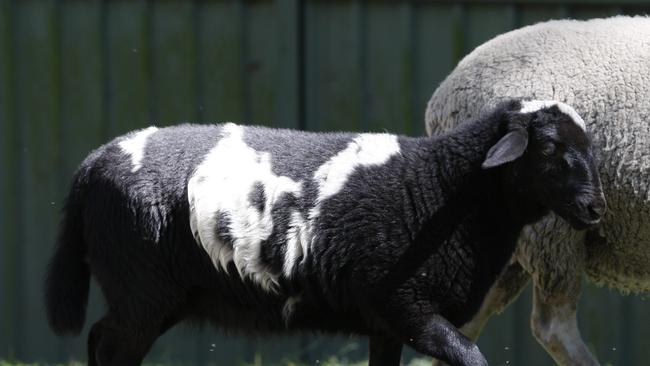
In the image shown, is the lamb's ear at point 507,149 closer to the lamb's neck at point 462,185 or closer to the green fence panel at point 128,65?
the lamb's neck at point 462,185

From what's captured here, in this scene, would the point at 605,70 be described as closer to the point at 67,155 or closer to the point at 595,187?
the point at 595,187

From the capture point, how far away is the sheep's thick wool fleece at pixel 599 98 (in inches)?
214

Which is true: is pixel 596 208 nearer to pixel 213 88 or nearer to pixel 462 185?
pixel 462 185

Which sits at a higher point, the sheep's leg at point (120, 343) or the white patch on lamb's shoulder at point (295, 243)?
the white patch on lamb's shoulder at point (295, 243)

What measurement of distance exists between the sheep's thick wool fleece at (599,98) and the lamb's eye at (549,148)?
2.36 ft

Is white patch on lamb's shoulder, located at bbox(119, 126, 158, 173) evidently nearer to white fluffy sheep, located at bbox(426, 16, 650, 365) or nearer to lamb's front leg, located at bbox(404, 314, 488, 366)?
lamb's front leg, located at bbox(404, 314, 488, 366)

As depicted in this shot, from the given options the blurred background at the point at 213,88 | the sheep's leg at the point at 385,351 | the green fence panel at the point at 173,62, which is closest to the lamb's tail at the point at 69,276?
the sheep's leg at the point at 385,351

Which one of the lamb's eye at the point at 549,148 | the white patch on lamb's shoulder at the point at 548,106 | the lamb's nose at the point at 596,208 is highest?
the white patch on lamb's shoulder at the point at 548,106

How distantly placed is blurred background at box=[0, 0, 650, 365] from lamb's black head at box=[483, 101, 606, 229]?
2043 mm

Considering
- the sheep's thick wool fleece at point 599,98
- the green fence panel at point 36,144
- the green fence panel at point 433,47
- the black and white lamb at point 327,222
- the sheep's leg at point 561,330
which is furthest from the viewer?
the green fence panel at point 36,144

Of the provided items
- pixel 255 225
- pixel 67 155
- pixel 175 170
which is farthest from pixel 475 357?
pixel 67 155

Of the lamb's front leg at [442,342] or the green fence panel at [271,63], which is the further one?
the green fence panel at [271,63]

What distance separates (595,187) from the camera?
476 centimetres

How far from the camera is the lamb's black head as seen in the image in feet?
15.5
